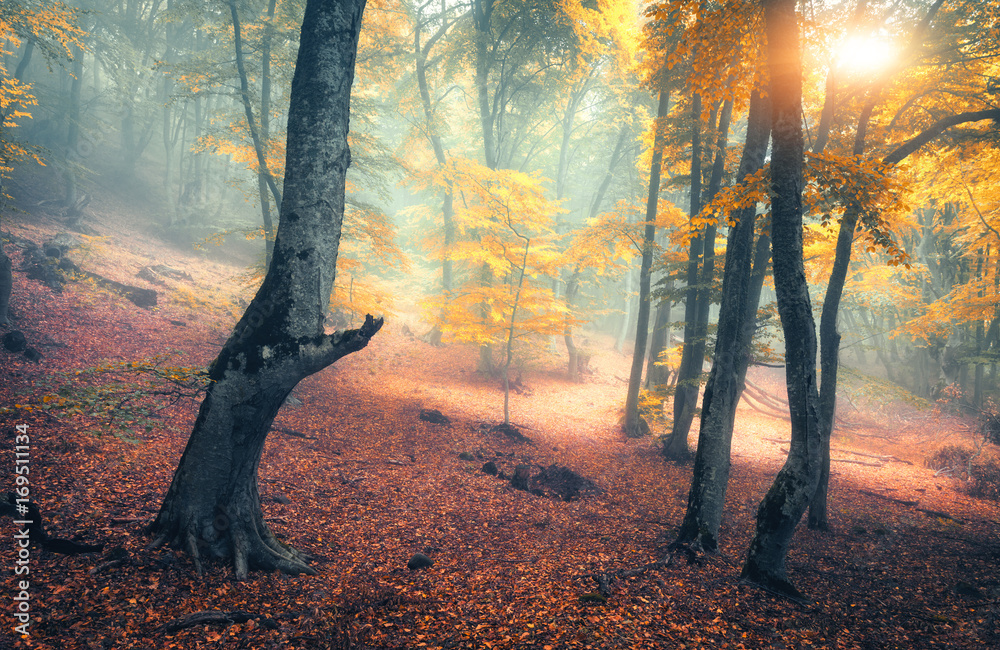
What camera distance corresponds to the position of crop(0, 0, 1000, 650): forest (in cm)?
412

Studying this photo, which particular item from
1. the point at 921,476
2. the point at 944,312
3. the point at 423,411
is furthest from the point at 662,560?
the point at 944,312

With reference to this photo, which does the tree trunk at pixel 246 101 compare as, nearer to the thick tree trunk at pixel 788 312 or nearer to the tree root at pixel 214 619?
the tree root at pixel 214 619

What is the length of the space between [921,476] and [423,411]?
15.4 meters

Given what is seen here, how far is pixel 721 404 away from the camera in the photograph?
6109 mm

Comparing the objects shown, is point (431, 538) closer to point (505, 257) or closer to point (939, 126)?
point (505, 257)

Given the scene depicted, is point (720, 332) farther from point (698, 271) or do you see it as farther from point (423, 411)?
point (423, 411)

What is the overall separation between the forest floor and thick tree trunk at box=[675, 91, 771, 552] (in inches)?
20.9

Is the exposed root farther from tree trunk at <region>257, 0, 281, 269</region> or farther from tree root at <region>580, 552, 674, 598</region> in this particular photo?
tree trunk at <region>257, 0, 281, 269</region>

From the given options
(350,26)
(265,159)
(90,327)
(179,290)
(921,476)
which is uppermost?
(265,159)

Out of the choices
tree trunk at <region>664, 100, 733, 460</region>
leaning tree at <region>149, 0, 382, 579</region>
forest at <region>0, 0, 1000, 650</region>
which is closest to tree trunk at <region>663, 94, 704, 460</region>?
tree trunk at <region>664, 100, 733, 460</region>

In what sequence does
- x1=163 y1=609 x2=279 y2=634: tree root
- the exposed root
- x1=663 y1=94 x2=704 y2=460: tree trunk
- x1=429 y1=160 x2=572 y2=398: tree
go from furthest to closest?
x1=429 y1=160 x2=572 y2=398: tree < x1=663 y1=94 x2=704 y2=460: tree trunk < the exposed root < x1=163 y1=609 x2=279 y2=634: tree root

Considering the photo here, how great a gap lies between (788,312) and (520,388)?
15.1 metres

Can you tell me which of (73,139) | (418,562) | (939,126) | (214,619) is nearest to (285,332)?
(214,619)

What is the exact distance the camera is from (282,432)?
30.8ft
